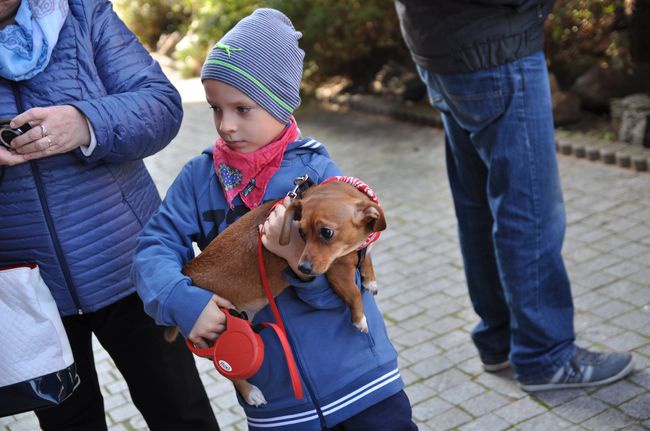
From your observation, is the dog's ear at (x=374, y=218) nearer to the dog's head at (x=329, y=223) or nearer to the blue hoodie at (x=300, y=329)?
the dog's head at (x=329, y=223)

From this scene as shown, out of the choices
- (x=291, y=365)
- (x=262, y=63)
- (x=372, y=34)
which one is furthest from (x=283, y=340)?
(x=372, y=34)

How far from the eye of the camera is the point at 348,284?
2324 millimetres

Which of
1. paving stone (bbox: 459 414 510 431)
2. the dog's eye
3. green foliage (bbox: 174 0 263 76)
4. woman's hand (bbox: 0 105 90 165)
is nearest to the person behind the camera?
the dog's eye

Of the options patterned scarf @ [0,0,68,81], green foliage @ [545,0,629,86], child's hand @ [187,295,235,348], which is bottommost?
green foliage @ [545,0,629,86]

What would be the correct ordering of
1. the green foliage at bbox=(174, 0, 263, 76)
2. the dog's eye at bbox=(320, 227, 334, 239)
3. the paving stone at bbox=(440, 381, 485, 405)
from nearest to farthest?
the dog's eye at bbox=(320, 227, 334, 239)
the paving stone at bbox=(440, 381, 485, 405)
the green foliage at bbox=(174, 0, 263, 76)

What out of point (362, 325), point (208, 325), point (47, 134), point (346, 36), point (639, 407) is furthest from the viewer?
point (346, 36)

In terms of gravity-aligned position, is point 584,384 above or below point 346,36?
below

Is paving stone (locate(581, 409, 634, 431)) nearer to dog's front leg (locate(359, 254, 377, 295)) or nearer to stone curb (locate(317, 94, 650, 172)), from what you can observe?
dog's front leg (locate(359, 254, 377, 295))

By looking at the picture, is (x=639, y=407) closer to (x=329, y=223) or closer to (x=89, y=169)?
(x=329, y=223)

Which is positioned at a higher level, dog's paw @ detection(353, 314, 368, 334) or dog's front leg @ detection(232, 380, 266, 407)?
dog's paw @ detection(353, 314, 368, 334)

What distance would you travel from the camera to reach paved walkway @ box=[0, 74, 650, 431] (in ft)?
12.5

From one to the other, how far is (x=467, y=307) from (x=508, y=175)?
1488 millimetres

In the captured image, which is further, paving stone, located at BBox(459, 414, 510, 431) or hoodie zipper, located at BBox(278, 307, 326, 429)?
paving stone, located at BBox(459, 414, 510, 431)

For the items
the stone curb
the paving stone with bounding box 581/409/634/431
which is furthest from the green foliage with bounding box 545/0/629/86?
the paving stone with bounding box 581/409/634/431
